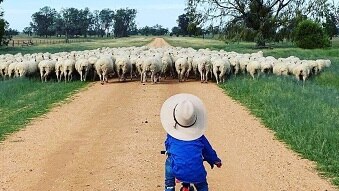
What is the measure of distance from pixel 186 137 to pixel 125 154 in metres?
4.32

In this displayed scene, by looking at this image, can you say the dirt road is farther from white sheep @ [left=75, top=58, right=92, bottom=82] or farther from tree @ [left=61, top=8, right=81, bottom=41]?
tree @ [left=61, top=8, right=81, bottom=41]

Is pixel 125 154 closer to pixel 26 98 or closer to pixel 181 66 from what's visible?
pixel 26 98

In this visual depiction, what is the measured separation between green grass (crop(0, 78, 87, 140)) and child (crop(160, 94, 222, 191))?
6.47 metres

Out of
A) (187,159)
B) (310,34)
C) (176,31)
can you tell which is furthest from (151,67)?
(176,31)

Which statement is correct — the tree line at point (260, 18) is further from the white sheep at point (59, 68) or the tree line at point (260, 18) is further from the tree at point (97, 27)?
the tree at point (97, 27)

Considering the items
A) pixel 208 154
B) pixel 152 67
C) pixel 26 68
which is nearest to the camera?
pixel 208 154

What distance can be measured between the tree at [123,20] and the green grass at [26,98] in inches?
5643

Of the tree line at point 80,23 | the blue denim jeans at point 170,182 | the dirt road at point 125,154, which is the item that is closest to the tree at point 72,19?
the tree line at point 80,23

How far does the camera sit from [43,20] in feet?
486

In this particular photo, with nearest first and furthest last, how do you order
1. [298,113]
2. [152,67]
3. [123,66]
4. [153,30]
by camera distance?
[298,113] < [152,67] < [123,66] < [153,30]

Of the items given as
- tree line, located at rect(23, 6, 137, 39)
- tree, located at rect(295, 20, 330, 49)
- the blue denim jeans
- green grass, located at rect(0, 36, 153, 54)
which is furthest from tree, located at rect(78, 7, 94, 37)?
the blue denim jeans

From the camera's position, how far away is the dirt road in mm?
7750

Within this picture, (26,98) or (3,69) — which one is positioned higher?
(3,69)

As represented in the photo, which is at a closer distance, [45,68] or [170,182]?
[170,182]
